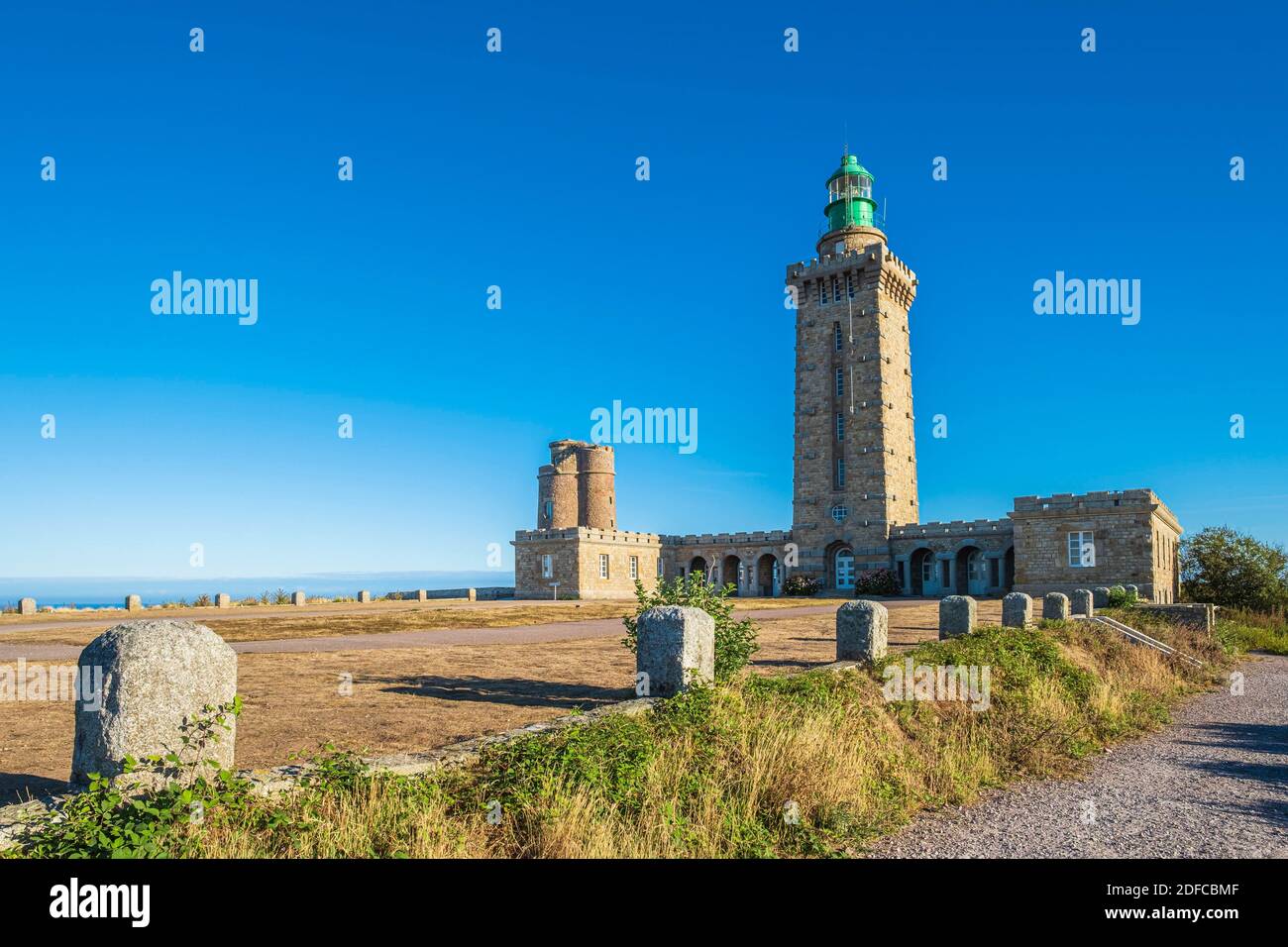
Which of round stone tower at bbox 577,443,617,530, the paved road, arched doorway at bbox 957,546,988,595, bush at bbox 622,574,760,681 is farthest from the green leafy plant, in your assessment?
round stone tower at bbox 577,443,617,530

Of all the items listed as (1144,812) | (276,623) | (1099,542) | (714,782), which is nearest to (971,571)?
(1099,542)

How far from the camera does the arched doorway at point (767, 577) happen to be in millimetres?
49594

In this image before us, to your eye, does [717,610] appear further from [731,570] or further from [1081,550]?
[731,570]

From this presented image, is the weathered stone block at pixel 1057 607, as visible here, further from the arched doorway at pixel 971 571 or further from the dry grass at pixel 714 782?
the arched doorway at pixel 971 571

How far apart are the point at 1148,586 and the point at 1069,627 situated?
20.9 metres

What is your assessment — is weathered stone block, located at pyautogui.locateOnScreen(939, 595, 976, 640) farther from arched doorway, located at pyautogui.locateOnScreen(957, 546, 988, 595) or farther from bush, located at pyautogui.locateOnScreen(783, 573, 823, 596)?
bush, located at pyautogui.locateOnScreen(783, 573, 823, 596)

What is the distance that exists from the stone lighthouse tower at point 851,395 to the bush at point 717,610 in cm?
3507

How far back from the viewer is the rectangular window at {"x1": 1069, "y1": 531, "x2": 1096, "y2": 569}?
3475 centimetres

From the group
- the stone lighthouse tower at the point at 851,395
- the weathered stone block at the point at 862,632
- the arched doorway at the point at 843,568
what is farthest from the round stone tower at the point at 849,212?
the weathered stone block at the point at 862,632

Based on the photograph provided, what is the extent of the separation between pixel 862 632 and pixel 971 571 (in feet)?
112

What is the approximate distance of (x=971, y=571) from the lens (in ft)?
135

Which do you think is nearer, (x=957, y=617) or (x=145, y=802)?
(x=145, y=802)
